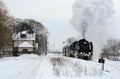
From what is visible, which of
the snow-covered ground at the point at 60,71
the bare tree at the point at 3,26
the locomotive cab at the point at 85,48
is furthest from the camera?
the bare tree at the point at 3,26

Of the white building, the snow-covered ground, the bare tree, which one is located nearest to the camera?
the snow-covered ground

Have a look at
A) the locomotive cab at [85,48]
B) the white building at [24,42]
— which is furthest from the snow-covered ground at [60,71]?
the white building at [24,42]

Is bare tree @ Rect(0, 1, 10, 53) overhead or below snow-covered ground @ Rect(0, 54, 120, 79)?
overhead

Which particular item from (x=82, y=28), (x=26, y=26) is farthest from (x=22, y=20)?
(x=82, y=28)

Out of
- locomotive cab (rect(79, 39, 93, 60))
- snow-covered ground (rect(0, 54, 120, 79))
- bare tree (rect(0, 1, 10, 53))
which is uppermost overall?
bare tree (rect(0, 1, 10, 53))

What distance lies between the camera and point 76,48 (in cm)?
5425

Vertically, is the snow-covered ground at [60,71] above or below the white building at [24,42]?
below

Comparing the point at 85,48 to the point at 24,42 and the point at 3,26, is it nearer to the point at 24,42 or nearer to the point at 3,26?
the point at 3,26

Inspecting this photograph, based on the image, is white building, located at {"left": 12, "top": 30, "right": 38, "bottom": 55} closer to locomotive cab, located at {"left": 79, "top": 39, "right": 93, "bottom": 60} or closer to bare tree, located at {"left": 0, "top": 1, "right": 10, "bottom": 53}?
bare tree, located at {"left": 0, "top": 1, "right": 10, "bottom": 53}

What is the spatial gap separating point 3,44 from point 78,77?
48.7 m

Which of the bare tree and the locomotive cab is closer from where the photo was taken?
the locomotive cab

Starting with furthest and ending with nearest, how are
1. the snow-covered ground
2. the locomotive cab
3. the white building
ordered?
the white building < the locomotive cab < the snow-covered ground

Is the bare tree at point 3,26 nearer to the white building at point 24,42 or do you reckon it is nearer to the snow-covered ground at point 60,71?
the snow-covered ground at point 60,71

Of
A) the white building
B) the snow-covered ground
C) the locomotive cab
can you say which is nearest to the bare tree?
the locomotive cab
